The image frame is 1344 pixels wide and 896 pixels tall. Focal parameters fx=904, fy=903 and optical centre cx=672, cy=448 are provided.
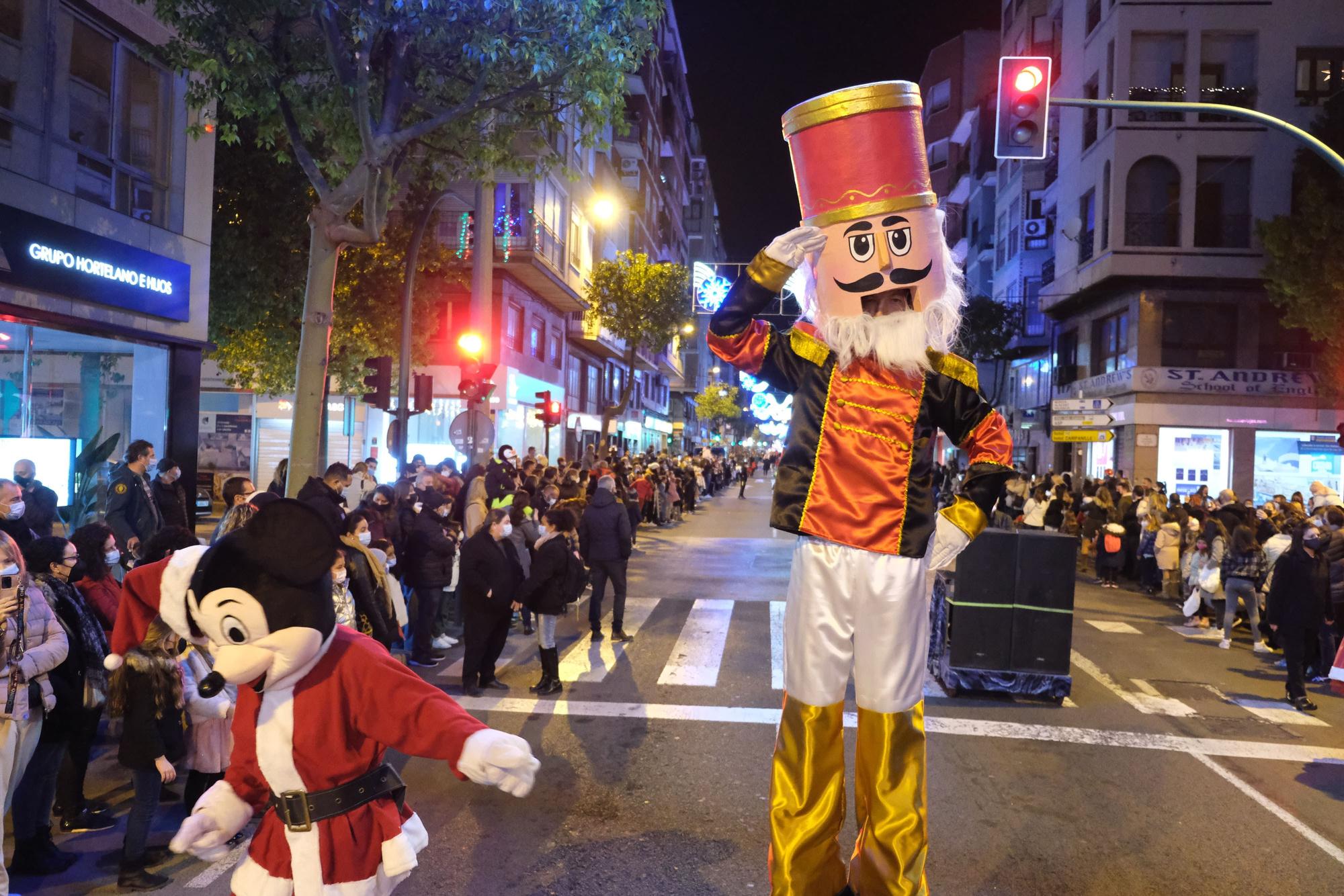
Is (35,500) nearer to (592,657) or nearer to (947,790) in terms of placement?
(592,657)

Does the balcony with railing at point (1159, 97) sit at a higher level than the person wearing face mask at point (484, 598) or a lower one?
higher

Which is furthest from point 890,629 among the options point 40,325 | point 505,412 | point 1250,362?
point 1250,362

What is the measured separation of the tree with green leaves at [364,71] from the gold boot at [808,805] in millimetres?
6674

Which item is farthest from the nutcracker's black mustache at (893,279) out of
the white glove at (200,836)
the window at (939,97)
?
the window at (939,97)

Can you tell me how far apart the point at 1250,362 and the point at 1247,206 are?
4.46 m

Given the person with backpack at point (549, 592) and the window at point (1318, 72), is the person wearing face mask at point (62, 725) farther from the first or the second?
the window at point (1318, 72)

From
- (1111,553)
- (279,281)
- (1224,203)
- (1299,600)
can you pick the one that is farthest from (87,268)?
(1224,203)

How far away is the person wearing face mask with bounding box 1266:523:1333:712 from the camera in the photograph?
788 cm

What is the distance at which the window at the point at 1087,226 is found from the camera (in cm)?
2855

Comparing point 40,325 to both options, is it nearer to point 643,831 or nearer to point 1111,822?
point 643,831

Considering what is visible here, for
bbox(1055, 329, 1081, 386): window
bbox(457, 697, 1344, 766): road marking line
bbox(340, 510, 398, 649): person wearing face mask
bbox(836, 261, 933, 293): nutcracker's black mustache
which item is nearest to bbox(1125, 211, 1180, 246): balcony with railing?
bbox(1055, 329, 1081, 386): window

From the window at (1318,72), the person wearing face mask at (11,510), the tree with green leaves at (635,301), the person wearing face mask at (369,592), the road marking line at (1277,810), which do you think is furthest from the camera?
the tree with green leaves at (635,301)

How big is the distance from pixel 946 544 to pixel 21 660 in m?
3.97

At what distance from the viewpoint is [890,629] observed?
133 inches
